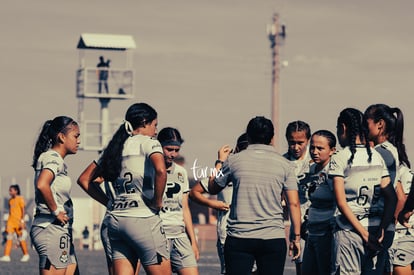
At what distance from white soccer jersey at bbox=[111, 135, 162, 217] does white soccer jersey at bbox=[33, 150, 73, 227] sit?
1.05 metres

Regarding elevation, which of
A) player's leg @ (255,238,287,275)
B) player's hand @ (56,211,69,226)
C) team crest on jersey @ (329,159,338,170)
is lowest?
player's leg @ (255,238,287,275)

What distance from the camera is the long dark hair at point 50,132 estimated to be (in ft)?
38.3

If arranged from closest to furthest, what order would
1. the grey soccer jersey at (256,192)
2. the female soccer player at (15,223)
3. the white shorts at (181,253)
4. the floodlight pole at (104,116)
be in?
the grey soccer jersey at (256,192) < the white shorts at (181,253) < the female soccer player at (15,223) < the floodlight pole at (104,116)

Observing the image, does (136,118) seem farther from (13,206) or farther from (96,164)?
(13,206)

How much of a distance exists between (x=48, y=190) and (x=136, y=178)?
1124 mm

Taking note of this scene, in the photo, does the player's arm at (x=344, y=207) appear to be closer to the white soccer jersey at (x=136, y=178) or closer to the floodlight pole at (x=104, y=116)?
the white soccer jersey at (x=136, y=178)

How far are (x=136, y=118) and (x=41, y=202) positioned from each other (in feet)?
4.64

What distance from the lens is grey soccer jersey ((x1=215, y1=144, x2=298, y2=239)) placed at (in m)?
10.2

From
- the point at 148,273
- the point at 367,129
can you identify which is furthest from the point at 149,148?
the point at 367,129

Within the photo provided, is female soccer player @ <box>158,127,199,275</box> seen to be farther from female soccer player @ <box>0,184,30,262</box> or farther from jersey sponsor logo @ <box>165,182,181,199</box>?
female soccer player @ <box>0,184,30,262</box>

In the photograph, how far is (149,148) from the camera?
10.5m

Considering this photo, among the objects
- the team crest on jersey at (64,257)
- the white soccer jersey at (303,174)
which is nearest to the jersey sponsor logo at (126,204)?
the team crest on jersey at (64,257)

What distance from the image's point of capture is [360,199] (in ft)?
33.8

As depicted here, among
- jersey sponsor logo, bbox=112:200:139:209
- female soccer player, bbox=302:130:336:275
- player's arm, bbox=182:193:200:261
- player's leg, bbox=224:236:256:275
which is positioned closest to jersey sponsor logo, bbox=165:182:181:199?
player's arm, bbox=182:193:200:261
